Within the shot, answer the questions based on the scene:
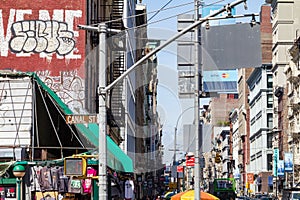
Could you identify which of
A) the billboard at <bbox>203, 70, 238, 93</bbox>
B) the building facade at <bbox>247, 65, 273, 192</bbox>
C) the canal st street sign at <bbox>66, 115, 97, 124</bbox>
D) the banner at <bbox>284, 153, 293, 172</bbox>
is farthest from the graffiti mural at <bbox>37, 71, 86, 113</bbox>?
the building facade at <bbox>247, 65, 273, 192</bbox>

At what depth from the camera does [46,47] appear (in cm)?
3072

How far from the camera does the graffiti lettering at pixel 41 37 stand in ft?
101

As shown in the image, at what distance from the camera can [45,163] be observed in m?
20.7

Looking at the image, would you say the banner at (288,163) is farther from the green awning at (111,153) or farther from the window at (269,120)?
the green awning at (111,153)

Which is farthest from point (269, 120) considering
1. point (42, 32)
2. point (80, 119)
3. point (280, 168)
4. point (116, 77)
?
point (80, 119)

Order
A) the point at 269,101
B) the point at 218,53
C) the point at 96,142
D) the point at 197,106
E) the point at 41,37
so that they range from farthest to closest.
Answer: the point at 269,101
the point at 41,37
the point at 96,142
the point at 197,106
the point at 218,53

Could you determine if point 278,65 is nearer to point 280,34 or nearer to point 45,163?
point 280,34

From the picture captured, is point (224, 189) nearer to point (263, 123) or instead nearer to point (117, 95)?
point (117, 95)

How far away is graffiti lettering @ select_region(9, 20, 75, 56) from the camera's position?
30672 mm

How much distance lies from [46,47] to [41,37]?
49 cm

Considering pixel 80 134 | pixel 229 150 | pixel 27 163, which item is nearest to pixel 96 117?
pixel 27 163

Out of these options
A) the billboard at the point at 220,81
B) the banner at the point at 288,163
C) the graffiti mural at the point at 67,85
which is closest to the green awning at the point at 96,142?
the graffiti mural at the point at 67,85

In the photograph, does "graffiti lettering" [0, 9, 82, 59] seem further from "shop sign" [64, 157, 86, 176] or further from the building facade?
the building facade

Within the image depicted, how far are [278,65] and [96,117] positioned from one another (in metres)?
96.4
